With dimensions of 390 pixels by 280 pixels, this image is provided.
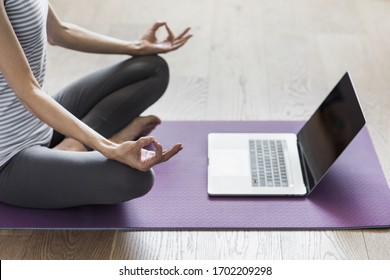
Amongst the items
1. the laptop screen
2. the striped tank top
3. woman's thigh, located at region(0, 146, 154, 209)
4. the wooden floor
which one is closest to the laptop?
the laptop screen

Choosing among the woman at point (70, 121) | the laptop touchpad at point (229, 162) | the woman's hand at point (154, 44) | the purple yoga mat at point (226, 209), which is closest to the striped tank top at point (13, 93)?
the woman at point (70, 121)

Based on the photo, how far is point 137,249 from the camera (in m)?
1.83

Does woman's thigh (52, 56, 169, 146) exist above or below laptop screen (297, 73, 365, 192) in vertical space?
below

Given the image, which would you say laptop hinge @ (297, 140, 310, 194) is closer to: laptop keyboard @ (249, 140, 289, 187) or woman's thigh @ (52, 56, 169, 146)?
laptop keyboard @ (249, 140, 289, 187)

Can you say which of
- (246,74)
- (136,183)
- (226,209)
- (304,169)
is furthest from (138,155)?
(246,74)

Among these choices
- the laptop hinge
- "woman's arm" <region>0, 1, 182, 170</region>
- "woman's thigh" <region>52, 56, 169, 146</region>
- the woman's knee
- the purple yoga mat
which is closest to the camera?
"woman's arm" <region>0, 1, 182, 170</region>

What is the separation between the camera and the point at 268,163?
82.0 inches

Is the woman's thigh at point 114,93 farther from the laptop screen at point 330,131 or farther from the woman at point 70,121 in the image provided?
the laptop screen at point 330,131

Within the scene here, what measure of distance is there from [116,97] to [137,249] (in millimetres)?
517

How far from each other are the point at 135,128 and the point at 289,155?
19.0 inches

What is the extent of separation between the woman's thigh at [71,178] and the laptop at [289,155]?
0.31m

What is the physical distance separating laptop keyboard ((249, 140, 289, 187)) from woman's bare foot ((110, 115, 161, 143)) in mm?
317

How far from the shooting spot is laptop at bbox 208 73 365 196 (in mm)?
1947

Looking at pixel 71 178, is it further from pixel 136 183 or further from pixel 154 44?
pixel 154 44
